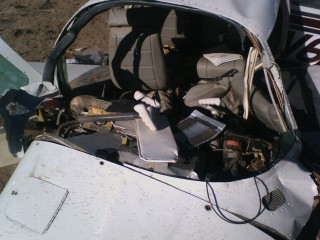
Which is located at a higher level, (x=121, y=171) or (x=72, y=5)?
(x=121, y=171)

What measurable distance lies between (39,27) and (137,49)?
459 centimetres

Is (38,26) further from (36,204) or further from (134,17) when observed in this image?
(36,204)

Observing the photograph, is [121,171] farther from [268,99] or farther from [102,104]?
[268,99]

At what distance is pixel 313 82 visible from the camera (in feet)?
13.9

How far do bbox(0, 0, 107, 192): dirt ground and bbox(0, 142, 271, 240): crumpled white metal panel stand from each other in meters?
4.33

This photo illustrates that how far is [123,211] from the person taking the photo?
2.52 metres

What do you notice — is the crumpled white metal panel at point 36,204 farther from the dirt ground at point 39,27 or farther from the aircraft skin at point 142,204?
the dirt ground at point 39,27

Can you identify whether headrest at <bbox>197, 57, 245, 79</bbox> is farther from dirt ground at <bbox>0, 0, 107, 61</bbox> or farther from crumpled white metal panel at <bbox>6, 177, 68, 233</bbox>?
dirt ground at <bbox>0, 0, 107, 61</bbox>

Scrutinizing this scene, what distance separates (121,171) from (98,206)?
9.7 inches

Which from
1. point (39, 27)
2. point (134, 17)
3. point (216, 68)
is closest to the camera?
point (134, 17)

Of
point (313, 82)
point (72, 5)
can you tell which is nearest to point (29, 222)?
point (313, 82)

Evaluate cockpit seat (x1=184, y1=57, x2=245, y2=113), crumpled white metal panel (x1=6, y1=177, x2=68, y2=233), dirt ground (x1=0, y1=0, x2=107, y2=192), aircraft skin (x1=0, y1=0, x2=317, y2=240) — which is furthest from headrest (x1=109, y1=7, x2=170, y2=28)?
dirt ground (x1=0, y1=0, x2=107, y2=192)

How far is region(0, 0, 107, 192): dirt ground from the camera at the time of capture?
6906 millimetres

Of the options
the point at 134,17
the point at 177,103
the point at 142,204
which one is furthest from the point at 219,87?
the point at 142,204
